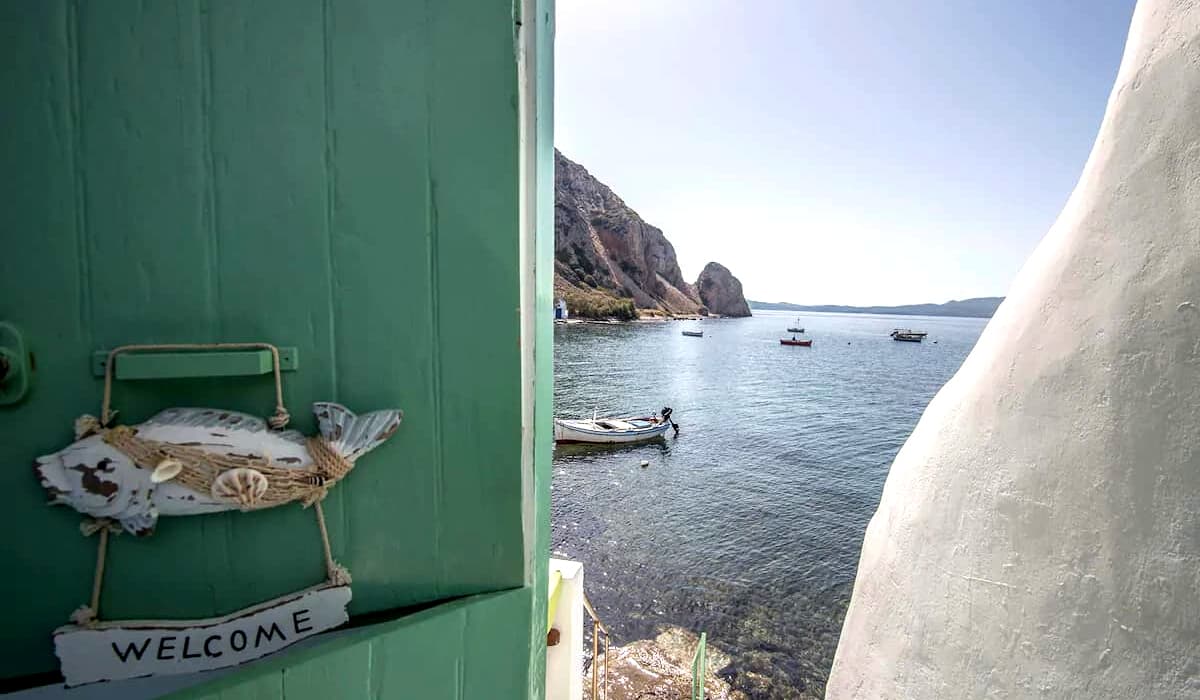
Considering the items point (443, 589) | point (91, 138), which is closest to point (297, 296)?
point (91, 138)

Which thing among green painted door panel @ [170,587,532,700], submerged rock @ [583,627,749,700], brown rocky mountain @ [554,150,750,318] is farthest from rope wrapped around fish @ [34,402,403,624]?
brown rocky mountain @ [554,150,750,318]

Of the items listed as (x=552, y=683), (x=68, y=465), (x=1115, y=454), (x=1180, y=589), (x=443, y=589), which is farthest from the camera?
(x=552, y=683)

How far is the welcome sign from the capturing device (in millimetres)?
942

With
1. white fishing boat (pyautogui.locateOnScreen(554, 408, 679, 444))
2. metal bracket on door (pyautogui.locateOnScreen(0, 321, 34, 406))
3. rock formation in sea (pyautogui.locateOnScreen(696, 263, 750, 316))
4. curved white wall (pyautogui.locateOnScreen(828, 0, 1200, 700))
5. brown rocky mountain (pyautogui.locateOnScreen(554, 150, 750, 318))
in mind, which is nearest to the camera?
metal bracket on door (pyautogui.locateOnScreen(0, 321, 34, 406))

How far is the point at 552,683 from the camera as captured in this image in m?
3.04

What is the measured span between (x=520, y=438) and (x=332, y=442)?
40 centimetres

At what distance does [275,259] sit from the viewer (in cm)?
103

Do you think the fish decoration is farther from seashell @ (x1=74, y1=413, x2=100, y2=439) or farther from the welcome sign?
the welcome sign

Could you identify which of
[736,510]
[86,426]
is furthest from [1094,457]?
[736,510]

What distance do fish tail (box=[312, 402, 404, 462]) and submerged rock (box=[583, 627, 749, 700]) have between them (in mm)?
8155

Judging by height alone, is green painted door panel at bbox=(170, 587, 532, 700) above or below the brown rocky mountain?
below

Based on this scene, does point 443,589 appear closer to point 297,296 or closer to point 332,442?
point 332,442

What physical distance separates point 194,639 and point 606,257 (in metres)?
95.9

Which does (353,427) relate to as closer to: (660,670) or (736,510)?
(660,670)
